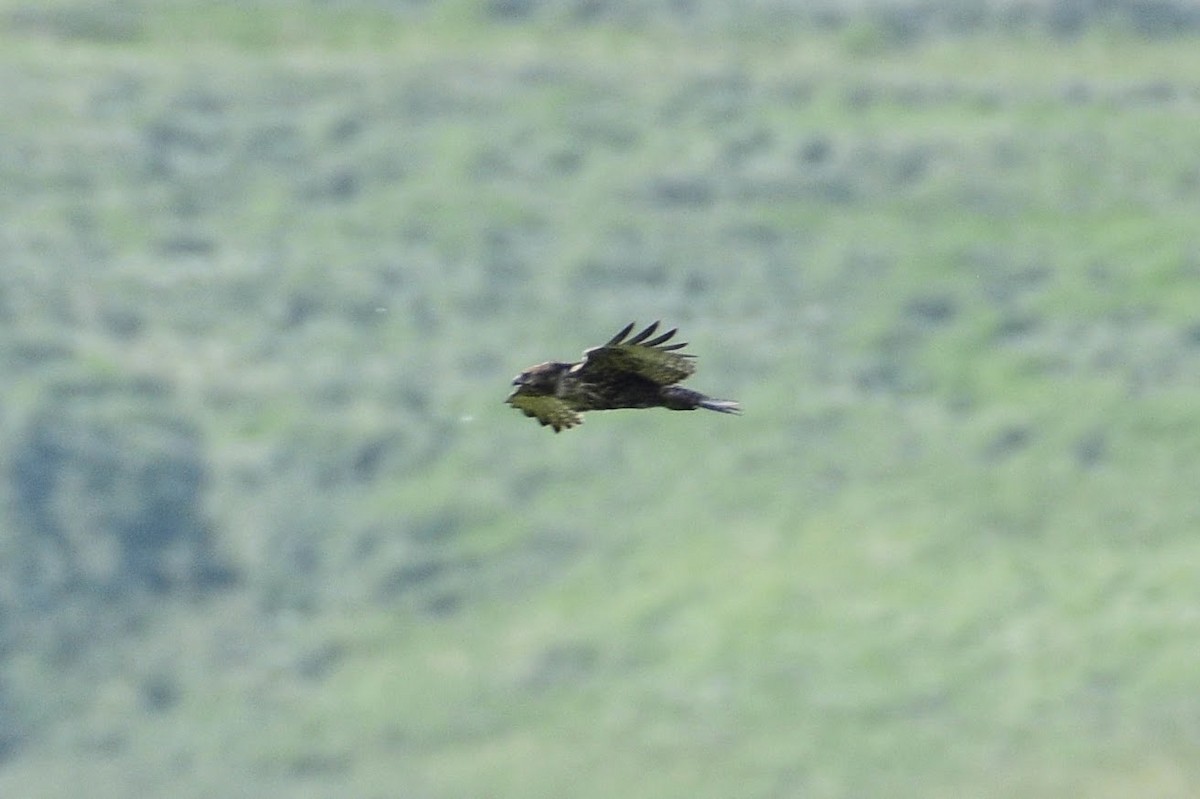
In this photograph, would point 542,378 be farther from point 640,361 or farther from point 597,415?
point 597,415

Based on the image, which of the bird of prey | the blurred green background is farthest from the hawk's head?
the blurred green background

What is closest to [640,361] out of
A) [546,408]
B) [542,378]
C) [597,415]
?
[542,378]

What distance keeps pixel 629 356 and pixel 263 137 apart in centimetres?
7861

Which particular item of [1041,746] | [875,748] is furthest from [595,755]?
[1041,746]

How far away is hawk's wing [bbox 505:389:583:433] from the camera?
19219 mm

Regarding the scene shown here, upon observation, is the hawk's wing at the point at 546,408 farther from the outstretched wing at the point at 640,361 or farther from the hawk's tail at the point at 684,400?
the hawk's tail at the point at 684,400

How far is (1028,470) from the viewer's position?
81.6 m

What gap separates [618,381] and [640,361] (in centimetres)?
36

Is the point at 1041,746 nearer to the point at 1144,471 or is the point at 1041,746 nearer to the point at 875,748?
the point at 875,748

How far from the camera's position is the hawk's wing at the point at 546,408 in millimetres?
19219

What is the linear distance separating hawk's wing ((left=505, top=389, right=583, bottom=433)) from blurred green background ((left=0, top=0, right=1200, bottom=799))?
1911 inches

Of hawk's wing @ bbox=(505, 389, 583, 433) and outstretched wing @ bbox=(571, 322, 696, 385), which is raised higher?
hawk's wing @ bbox=(505, 389, 583, 433)

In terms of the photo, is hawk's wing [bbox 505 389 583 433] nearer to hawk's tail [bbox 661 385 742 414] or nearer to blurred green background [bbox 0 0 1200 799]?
hawk's tail [bbox 661 385 742 414]

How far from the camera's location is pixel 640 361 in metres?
18.5
